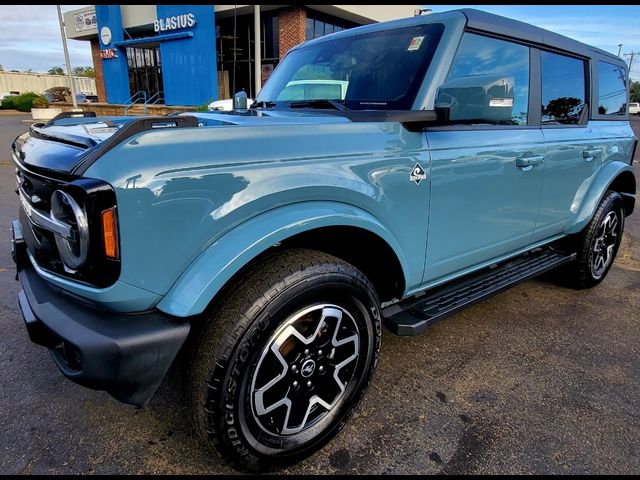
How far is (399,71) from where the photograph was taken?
2.48m

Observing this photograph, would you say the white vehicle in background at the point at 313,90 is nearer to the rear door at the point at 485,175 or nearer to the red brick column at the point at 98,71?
the rear door at the point at 485,175

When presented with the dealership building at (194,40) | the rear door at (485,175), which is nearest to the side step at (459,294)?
the rear door at (485,175)

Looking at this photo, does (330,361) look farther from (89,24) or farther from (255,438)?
(89,24)

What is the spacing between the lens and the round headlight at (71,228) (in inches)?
59.4

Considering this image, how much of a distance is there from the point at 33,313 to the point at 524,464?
2.23m

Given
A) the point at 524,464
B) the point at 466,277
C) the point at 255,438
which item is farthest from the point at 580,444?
the point at 255,438

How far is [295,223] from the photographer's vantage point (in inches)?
69.6

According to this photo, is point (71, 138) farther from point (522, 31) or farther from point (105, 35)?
point (105, 35)

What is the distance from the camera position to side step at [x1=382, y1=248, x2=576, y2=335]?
93.7 inches

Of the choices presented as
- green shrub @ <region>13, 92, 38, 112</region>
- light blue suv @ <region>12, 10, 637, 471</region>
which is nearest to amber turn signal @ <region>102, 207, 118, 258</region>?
light blue suv @ <region>12, 10, 637, 471</region>

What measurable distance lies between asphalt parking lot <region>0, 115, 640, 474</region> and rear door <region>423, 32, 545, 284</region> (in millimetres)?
653

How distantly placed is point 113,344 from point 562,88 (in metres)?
3.51

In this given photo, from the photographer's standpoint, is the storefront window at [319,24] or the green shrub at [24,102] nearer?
the storefront window at [319,24]

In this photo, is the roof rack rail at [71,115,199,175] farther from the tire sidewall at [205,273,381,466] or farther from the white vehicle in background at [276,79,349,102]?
the white vehicle in background at [276,79,349,102]
